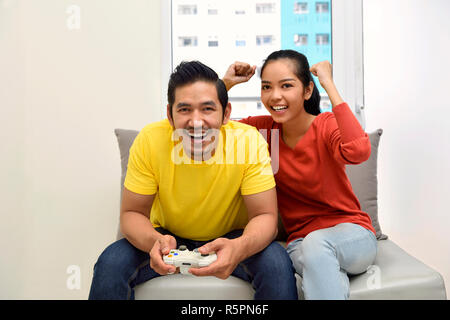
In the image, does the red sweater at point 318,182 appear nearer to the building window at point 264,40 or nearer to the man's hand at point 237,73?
the man's hand at point 237,73

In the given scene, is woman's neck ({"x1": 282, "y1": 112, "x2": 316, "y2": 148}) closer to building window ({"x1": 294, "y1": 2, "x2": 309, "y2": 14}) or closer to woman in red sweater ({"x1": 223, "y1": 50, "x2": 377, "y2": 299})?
woman in red sweater ({"x1": 223, "y1": 50, "x2": 377, "y2": 299})

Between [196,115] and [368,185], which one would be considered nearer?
[196,115]

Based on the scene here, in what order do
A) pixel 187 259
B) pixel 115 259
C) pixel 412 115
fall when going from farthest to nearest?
1. pixel 412 115
2. pixel 115 259
3. pixel 187 259

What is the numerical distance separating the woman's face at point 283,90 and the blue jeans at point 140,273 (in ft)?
1.45

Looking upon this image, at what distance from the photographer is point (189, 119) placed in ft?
3.64

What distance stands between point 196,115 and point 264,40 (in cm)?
103

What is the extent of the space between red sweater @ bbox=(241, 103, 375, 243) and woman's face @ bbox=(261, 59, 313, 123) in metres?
0.10

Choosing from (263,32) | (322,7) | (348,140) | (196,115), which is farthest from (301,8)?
(196,115)

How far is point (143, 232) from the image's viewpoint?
108 centimetres

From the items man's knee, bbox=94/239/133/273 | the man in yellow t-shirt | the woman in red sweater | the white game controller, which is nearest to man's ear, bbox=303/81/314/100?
the woman in red sweater

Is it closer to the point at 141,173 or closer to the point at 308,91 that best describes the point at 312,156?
the point at 308,91

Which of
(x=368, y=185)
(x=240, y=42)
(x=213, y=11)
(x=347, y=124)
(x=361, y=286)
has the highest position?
(x=213, y=11)
